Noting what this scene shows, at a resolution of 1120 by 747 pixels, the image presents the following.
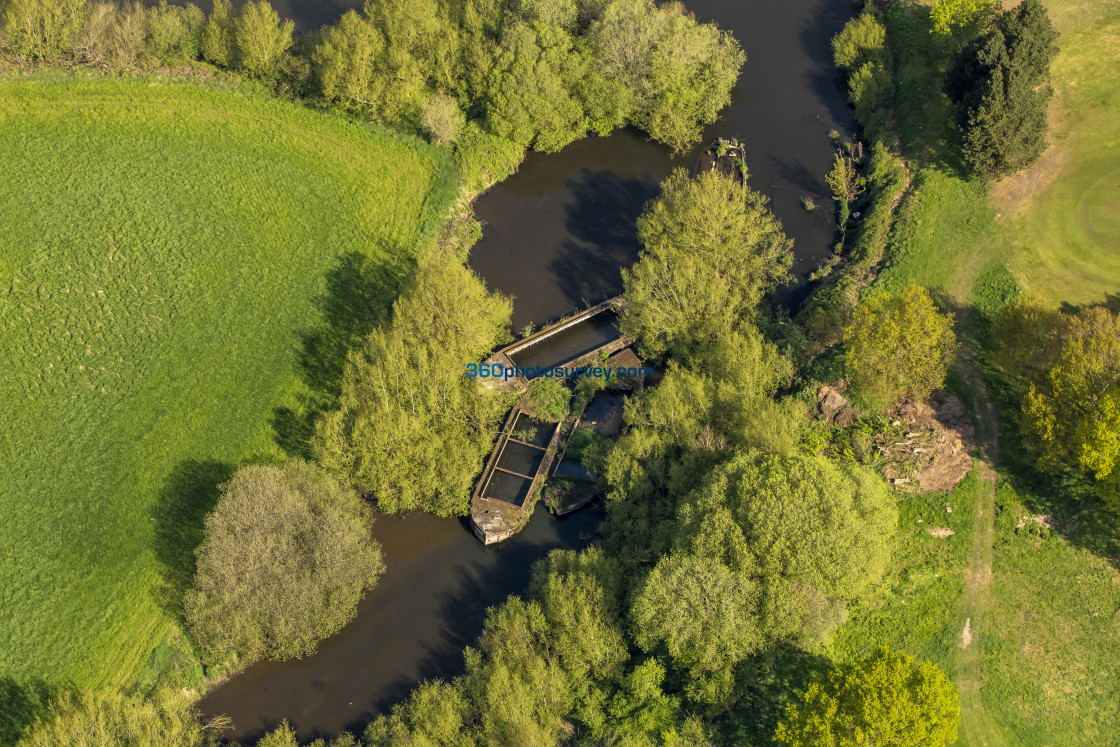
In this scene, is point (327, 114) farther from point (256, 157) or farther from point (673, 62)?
point (673, 62)

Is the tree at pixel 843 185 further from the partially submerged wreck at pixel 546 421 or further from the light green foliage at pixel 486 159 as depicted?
the light green foliage at pixel 486 159

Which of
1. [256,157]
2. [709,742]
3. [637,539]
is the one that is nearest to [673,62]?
[256,157]

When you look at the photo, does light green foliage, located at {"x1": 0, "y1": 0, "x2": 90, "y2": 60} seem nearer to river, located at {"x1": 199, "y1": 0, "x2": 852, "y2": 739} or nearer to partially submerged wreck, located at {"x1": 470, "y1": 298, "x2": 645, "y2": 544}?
river, located at {"x1": 199, "y1": 0, "x2": 852, "y2": 739}

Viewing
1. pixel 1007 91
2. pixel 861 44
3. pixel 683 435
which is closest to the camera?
pixel 683 435

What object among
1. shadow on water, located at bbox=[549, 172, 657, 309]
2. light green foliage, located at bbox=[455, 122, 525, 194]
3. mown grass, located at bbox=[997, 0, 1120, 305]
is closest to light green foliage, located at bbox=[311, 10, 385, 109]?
light green foliage, located at bbox=[455, 122, 525, 194]

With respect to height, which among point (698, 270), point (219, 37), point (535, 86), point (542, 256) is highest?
point (535, 86)

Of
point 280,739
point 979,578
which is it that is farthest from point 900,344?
point 280,739

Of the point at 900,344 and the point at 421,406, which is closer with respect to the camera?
the point at 900,344

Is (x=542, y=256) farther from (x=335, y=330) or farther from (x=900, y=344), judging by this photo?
(x=900, y=344)
